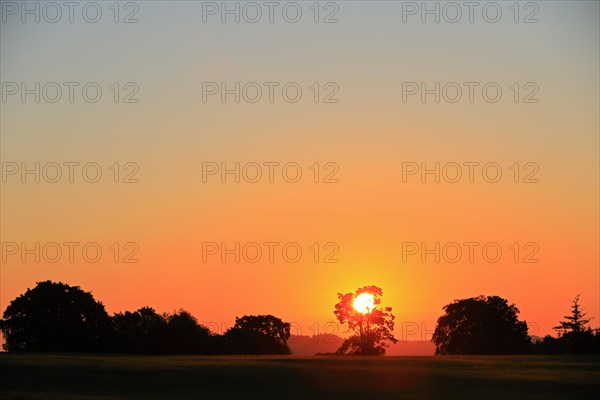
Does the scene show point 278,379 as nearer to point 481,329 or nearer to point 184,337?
point 184,337

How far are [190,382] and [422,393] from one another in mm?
16394

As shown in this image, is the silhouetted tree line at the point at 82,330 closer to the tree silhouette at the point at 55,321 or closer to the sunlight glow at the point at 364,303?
the tree silhouette at the point at 55,321

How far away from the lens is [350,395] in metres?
64.1

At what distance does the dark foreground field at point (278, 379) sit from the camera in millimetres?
64125

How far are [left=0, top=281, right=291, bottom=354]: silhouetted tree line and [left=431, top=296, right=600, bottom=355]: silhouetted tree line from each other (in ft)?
136

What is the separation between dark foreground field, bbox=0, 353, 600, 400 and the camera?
64125 millimetres

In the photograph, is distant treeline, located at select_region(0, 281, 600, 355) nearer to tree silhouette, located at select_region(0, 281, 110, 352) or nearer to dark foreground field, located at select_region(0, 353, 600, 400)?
tree silhouette, located at select_region(0, 281, 110, 352)

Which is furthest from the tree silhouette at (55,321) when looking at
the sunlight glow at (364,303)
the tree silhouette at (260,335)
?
the sunlight glow at (364,303)

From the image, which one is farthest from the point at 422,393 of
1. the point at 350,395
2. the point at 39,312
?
the point at 39,312

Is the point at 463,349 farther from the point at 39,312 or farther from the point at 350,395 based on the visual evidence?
the point at 350,395

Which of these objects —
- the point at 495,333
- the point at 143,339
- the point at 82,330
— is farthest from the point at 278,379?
the point at 495,333

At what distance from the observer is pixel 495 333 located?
6344 inches

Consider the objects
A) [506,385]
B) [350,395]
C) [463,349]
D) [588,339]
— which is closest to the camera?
[350,395]

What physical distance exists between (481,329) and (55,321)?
6931cm
